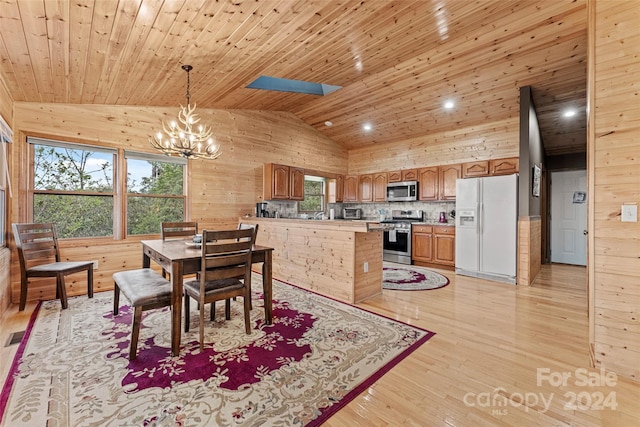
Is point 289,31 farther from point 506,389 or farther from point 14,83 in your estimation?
point 506,389

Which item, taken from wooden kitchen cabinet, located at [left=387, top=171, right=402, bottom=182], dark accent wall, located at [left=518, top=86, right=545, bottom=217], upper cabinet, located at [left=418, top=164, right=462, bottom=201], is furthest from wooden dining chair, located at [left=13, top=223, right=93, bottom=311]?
dark accent wall, located at [left=518, top=86, right=545, bottom=217]

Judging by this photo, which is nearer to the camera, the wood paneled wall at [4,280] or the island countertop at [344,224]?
the wood paneled wall at [4,280]

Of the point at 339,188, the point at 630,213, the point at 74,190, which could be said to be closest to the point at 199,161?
the point at 74,190

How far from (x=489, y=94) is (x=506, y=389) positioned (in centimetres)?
449

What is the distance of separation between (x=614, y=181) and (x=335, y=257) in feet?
8.78

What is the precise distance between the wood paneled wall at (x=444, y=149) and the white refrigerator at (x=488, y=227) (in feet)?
3.24

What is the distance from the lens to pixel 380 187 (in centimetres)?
699

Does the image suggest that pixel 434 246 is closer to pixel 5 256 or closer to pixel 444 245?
pixel 444 245

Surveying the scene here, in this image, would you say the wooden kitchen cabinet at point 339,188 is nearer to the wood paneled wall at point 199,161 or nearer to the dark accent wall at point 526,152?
the wood paneled wall at point 199,161

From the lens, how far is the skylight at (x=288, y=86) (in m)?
4.57

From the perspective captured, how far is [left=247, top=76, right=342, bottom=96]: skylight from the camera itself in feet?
15.0

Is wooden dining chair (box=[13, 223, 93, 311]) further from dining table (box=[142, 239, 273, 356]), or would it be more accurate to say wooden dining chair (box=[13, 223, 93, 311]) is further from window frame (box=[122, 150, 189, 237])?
dining table (box=[142, 239, 273, 356])

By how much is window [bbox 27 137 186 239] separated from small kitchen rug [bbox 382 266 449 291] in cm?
368

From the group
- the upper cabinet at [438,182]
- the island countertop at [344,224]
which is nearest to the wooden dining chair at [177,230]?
the island countertop at [344,224]
